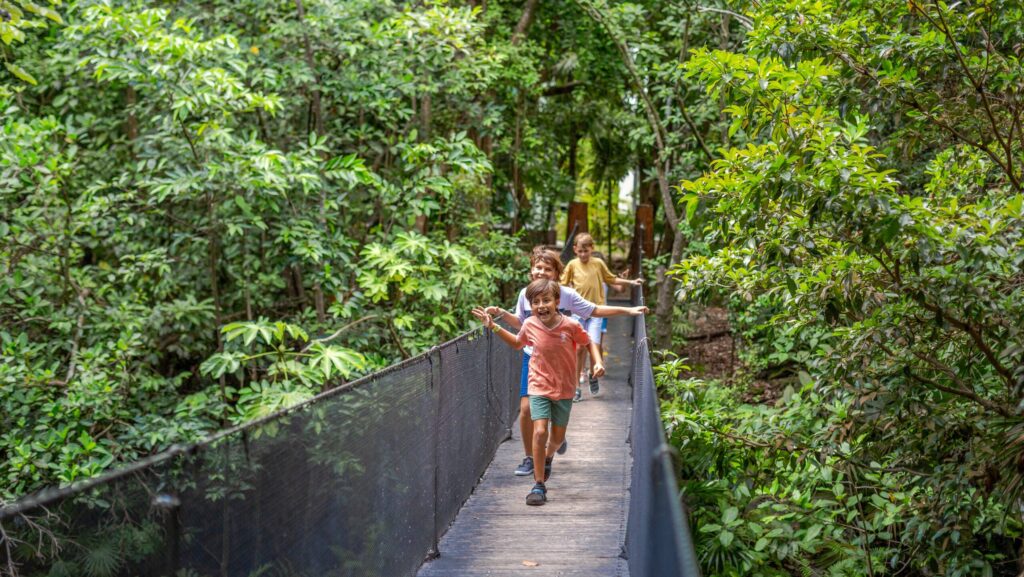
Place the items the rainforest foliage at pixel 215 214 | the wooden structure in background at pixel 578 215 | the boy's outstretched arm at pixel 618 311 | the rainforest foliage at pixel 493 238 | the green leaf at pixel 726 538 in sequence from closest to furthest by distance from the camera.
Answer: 1. the rainforest foliage at pixel 493 238
2. the green leaf at pixel 726 538
3. the boy's outstretched arm at pixel 618 311
4. the rainforest foliage at pixel 215 214
5. the wooden structure in background at pixel 578 215

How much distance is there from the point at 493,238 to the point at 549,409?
634cm

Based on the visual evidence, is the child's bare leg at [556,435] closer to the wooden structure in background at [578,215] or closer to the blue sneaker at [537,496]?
the blue sneaker at [537,496]

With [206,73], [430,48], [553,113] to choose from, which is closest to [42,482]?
[206,73]

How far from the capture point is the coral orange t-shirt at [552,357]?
6.01 metres

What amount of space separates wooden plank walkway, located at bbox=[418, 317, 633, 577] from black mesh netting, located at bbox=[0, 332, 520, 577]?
0.22 metres

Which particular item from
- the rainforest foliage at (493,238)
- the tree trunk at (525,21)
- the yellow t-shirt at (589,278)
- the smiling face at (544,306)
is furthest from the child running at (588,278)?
the tree trunk at (525,21)

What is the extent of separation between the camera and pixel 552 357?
6.04 meters

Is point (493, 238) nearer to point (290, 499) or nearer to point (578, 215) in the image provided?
point (578, 215)

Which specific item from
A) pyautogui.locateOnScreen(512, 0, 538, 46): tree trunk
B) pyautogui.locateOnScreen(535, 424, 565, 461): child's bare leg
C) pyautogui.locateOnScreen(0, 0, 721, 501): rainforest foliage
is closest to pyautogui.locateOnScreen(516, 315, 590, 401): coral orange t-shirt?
pyautogui.locateOnScreen(535, 424, 565, 461): child's bare leg

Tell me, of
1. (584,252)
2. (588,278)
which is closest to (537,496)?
(588,278)

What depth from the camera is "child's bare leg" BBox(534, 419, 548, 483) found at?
604 cm

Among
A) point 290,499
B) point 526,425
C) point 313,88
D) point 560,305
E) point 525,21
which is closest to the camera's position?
point 290,499

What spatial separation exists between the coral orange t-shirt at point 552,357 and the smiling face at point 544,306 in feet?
0.18

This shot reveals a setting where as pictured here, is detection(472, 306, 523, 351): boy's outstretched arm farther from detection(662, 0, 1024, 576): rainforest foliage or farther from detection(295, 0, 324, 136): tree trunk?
detection(295, 0, 324, 136): tree trunk
